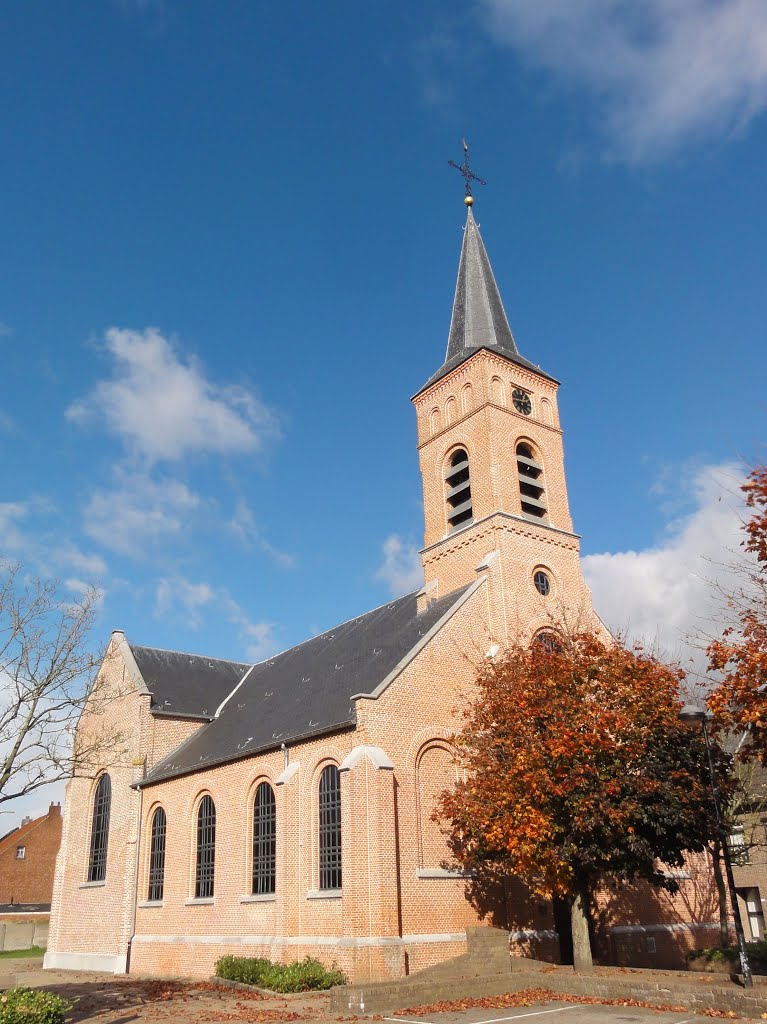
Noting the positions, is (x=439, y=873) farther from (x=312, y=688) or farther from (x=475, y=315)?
(x=475, y=315)

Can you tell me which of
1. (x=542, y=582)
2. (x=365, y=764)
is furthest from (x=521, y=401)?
(x=365, y=764)

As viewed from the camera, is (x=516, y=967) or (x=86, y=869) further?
(x=86, y=869)

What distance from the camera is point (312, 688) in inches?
1022

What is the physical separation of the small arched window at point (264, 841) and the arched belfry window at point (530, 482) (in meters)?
12.0

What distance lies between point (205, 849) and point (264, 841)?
3.48 metres

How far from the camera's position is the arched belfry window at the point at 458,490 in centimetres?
2819

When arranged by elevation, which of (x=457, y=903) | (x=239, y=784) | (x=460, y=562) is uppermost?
(x=460, y=562)

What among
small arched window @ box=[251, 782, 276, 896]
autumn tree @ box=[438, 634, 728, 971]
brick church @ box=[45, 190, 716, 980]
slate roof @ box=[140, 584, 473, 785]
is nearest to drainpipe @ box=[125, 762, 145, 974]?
brick church @ box=[45, 190, 716, 980]

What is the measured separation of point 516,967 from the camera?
758 inches

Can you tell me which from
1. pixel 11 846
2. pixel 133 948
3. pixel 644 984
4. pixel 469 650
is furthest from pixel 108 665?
pixel 11 846

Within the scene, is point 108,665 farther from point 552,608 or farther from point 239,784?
point 552,608

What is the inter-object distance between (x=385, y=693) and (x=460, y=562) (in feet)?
24.5

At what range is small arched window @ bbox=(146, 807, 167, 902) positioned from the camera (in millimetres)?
26938

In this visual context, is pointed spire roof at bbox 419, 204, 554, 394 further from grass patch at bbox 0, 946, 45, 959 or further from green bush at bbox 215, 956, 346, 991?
grass patch at bbox 0, 946, 45, 959
